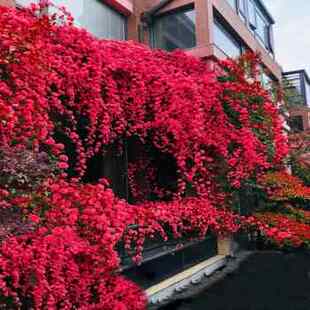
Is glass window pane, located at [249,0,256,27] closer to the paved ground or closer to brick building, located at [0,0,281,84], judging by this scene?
brick building, located at [0,0,281,84]

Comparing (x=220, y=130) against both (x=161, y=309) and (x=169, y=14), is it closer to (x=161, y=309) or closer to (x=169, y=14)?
(x=161, y=309)

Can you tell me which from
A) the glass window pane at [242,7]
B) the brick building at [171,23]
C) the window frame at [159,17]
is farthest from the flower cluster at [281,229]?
the glass window pane at [242,7]

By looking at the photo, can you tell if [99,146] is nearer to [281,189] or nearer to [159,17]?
[281,189]

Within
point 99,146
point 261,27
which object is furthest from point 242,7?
point 99,146

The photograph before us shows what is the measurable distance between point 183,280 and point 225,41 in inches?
353

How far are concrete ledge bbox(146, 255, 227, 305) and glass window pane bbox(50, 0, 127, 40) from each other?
596cm

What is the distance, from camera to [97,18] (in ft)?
32.7

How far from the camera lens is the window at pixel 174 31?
482 inches

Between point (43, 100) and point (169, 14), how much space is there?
851 cm

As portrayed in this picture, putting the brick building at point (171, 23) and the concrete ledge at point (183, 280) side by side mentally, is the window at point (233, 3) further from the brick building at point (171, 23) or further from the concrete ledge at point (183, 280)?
the concrete ledge at point (183, 280)

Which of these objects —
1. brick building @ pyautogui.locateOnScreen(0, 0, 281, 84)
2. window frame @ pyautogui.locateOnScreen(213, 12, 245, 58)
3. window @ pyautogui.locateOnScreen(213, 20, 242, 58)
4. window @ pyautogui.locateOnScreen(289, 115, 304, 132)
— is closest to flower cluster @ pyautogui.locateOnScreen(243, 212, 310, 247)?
brick building @ pyautogui.locateOnScreen(0, 0, 281, 84)

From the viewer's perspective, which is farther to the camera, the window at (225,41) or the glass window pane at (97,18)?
the window at (225,41)

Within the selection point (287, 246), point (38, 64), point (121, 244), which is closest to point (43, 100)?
point (38, 64)

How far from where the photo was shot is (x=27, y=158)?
14.3 ft
